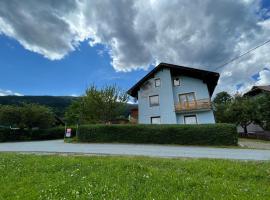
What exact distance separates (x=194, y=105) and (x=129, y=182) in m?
26.2

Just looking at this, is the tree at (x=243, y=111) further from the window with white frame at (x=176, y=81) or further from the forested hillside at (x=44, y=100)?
the forested hillside at (x=44, y=100)

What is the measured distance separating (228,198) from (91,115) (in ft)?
101

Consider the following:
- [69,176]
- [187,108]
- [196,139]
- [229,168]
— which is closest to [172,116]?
[187,108]

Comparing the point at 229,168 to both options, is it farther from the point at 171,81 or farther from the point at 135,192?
the point at 171,81

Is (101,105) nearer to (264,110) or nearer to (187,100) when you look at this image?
(187,100)

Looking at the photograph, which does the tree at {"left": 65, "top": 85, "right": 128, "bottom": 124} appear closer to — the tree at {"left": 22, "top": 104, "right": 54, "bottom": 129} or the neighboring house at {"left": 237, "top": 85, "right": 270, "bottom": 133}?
the tree at {"left": 22, "top": 104, "right": 54, "bottom": 129}

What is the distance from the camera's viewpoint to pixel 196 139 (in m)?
20.9

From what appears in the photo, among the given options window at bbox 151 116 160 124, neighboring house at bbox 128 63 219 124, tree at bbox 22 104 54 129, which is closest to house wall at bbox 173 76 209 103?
neighboring house at bbox 128 63 219 124

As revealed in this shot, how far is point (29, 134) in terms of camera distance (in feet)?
121

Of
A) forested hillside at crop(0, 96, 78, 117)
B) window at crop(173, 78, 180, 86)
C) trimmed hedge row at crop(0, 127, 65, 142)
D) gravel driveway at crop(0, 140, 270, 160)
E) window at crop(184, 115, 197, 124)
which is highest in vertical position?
forested hillside at crop(0, 96, 78, 117)

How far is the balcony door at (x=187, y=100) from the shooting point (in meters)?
31.1

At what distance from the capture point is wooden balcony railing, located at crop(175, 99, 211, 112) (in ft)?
98.9

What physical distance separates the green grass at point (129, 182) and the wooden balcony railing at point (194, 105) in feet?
73.4

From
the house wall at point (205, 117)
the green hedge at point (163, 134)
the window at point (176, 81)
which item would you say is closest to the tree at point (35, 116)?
the green hedge at point (163, 134)
